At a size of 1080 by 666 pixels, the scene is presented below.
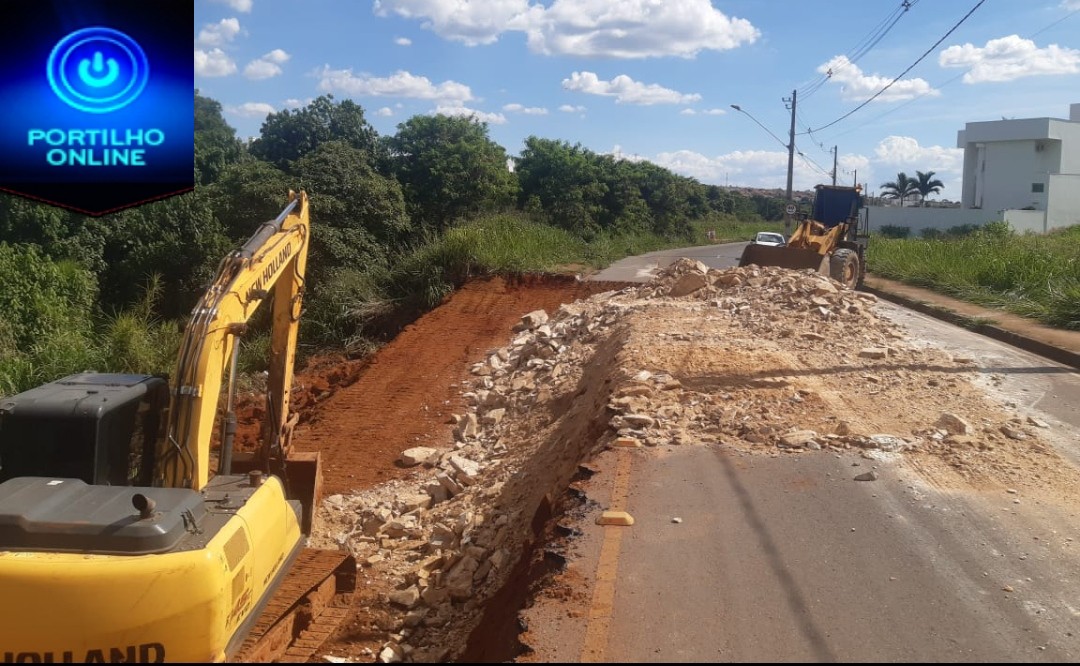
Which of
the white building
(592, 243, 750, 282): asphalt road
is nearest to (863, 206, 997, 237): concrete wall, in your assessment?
the white building

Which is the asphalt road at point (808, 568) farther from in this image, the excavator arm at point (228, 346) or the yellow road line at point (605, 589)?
the excavator arm at point (228, 346)

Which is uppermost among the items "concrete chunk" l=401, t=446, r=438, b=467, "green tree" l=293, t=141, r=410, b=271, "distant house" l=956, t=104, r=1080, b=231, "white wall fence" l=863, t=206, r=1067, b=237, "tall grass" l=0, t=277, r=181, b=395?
"distant house" l=956, t=104, r=1080, b=231

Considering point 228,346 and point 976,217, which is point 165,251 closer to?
point 228,346

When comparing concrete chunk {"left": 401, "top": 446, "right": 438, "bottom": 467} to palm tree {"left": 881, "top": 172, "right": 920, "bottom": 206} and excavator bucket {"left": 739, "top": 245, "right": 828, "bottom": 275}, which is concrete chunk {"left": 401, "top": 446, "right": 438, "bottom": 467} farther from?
palm tree {"left": 881, "top": 172, "right": 920, "bottom": 206}

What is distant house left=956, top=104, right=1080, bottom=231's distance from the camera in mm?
47344

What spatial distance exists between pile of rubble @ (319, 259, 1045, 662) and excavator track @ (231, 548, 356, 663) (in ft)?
1.46

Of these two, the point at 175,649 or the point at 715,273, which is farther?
the point at 715,273

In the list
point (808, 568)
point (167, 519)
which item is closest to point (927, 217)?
point (808, 568)

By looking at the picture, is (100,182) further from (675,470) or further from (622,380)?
(675,470)

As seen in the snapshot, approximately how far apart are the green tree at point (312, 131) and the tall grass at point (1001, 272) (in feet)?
56.6

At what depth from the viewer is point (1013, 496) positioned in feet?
22.7

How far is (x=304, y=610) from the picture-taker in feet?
20.7

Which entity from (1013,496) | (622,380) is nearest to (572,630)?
(1013,496)

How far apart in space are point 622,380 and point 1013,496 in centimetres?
412
